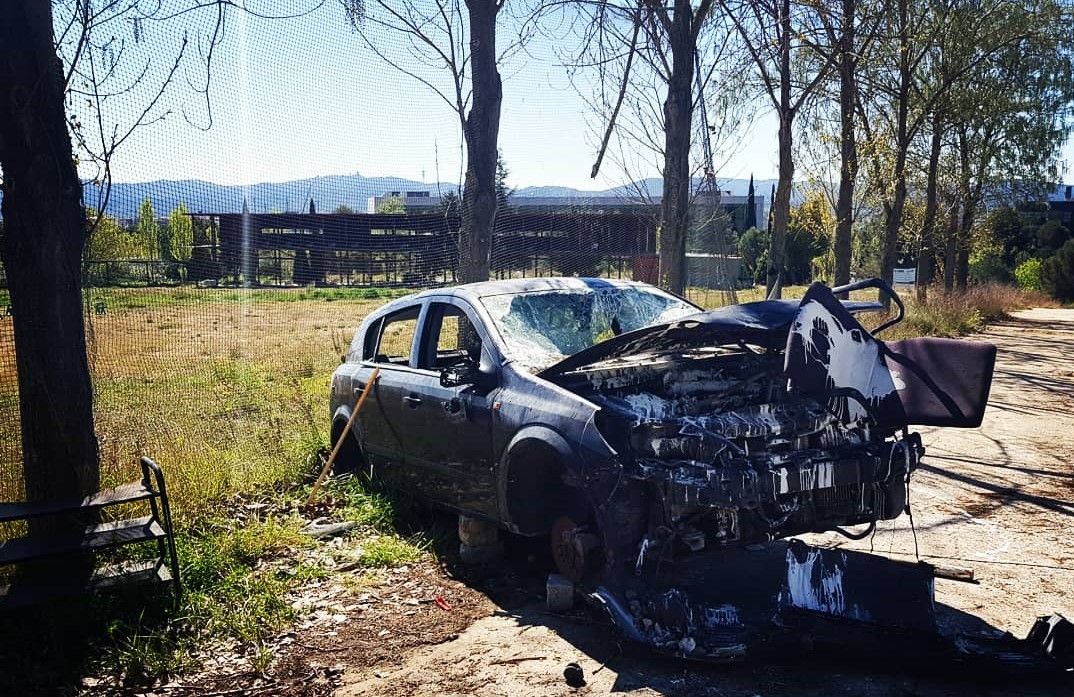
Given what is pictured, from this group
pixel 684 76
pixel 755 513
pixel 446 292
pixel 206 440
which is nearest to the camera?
pixel 755 513

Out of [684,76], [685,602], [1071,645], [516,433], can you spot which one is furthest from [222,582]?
[684,76]

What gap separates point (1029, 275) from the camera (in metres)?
39.7

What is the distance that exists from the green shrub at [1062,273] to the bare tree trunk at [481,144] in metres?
35.1

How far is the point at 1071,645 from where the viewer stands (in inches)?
159

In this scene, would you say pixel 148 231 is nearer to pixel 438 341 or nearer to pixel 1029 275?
pixel 438 341

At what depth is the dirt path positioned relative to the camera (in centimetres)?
411

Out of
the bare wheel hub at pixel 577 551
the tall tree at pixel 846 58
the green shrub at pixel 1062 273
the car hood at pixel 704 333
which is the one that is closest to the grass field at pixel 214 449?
the bare wheel hub at pixel 577 551

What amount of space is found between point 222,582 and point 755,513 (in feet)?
9.96

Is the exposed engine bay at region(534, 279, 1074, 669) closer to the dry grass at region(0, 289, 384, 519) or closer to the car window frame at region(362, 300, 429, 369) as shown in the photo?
the car window frame at region(362, 300, 429, 369)

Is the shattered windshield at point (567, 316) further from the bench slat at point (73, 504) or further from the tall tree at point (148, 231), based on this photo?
the tall tree at point (148, 231)

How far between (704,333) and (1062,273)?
37.9m

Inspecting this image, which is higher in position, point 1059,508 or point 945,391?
point 945,391

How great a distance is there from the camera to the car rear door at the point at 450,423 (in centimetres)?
566

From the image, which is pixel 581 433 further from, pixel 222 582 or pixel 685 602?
pixel 222 582
